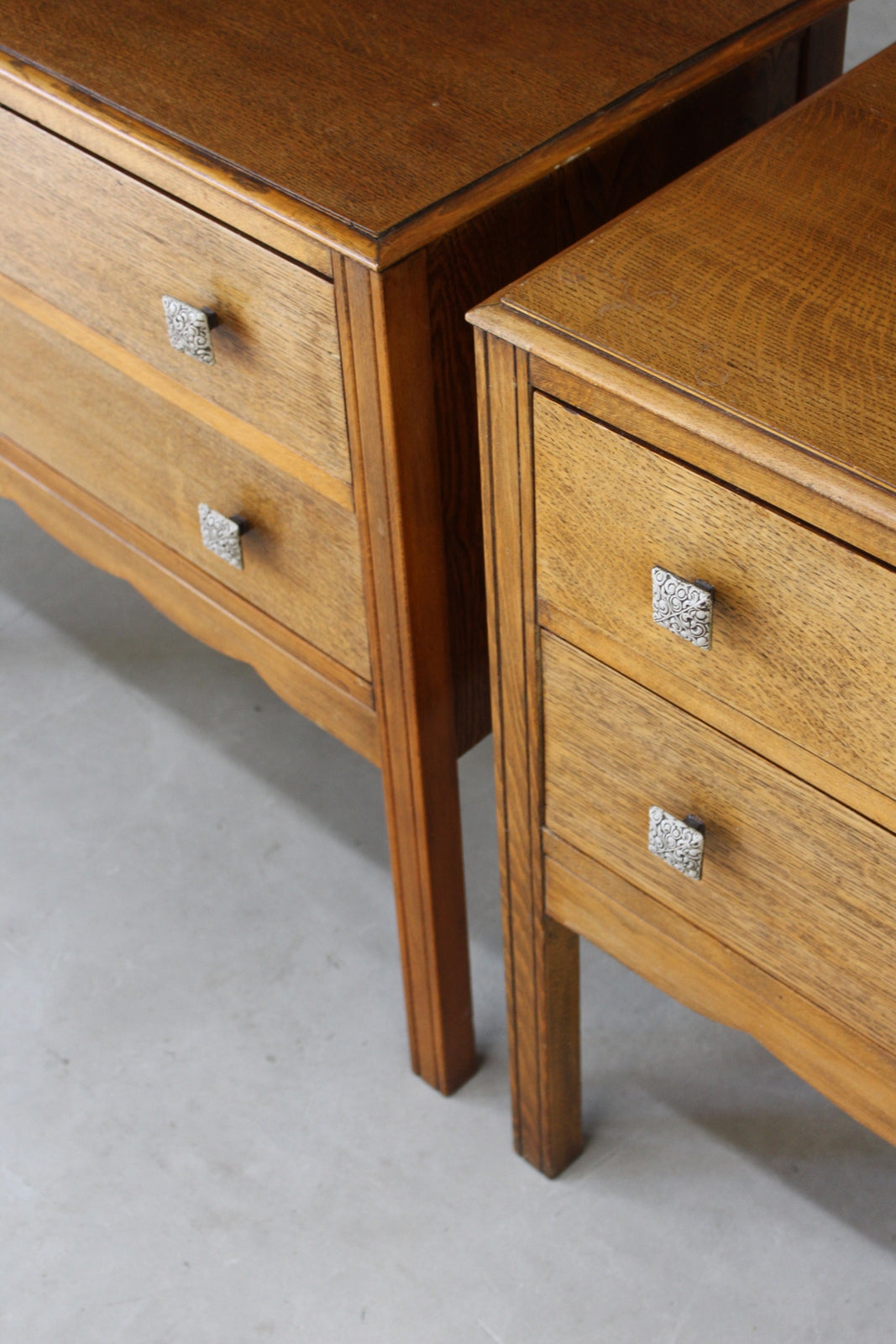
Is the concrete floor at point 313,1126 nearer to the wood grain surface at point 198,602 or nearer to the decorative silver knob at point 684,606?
the wood grain surface at point 198,602

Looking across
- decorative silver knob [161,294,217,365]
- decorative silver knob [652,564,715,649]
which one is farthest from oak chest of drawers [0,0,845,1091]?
decorative silver knob [652,564,715,649]

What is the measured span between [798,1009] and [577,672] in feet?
0.83

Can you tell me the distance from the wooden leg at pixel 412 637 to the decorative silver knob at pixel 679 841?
23cm

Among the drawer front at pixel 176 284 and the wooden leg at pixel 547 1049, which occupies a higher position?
the drawer front at pixel 176 284

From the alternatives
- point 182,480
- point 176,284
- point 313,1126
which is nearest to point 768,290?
point 176,284

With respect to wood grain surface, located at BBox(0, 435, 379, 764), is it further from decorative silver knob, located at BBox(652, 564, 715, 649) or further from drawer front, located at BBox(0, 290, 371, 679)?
decorative silver knob, located at BBox(652, 564, 715, 649)

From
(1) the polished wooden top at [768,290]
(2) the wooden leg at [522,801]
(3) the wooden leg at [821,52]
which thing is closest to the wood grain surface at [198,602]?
(2) the wooden leg at [522,801]

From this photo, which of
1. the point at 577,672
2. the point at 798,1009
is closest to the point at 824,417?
the point at 577,672

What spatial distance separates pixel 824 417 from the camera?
0.75 meters

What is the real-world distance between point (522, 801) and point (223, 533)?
32cm

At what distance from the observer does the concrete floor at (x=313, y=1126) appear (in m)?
1.25

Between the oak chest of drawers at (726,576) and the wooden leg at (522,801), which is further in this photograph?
the wooden leg at (522,801)

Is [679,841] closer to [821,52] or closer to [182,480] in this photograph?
[182,480]

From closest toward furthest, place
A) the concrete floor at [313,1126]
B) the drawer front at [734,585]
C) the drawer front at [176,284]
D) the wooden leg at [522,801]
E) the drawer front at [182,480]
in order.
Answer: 1. the drawer front at [734,585]
2. the wooden leg at [522,801]
3. the drawer front at [176,284]
4. the drawer front at [182,480]
5. the concrete floor at [313,1126]
